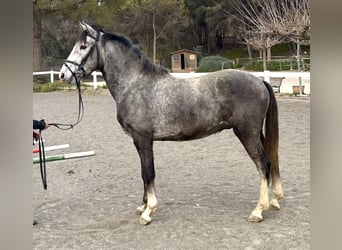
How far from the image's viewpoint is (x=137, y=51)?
8.96 feet

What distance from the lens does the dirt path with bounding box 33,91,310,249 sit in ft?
7.68

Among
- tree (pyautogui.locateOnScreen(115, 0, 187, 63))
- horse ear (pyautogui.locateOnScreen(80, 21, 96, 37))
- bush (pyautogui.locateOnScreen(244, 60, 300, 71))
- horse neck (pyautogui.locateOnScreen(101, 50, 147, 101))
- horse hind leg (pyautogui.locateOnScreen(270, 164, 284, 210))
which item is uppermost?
tree (pyautogui.locateOnScreen(115, 0, 187, 63))

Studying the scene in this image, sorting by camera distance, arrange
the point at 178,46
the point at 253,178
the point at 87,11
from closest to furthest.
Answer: the point at 253,178
the point at 87,11
the point at 178,46

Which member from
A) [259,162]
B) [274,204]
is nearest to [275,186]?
[274,204]

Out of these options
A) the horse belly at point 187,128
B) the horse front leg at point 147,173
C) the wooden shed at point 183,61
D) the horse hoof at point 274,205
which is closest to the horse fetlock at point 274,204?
the horse hoof at point 274,205

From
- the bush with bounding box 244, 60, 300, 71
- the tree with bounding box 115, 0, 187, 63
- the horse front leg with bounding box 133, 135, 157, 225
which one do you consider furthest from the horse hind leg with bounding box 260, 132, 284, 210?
the tree with bounding box 115, 0, 187, 63

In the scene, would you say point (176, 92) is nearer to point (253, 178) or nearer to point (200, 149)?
point (253, 178)

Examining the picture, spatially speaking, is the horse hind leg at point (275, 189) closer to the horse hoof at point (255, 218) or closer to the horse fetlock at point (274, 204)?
the horse fetlock at point (274, 204)

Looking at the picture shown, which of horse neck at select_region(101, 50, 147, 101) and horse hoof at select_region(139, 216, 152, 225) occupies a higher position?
horse neck at select_region(101, 50, 147, 101)

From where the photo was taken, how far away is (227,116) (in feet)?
8.53

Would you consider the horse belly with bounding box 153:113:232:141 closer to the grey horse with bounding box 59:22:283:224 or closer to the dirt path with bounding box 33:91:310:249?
the grey horse with bounding box 59:22:283:224
